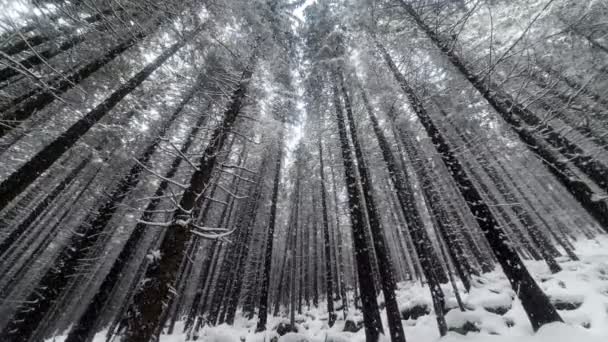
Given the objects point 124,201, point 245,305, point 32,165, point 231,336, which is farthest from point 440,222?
point 245,305

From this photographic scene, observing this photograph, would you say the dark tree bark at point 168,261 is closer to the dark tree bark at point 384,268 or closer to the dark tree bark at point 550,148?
the dark tree bark at point 384,268

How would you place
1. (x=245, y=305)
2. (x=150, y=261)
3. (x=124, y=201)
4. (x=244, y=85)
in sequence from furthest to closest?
1. (x=245, y=305)
2. (x=124, y=201)
3. (x=244, y=85)
4. (x=150, y=261)

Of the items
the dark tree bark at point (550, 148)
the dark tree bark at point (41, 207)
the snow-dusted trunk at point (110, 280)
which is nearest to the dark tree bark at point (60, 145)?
the snow-dusted trunk at point (110, 280)

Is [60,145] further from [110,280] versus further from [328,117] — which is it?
[328,117]

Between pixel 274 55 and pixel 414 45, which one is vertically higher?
pixel 274 55

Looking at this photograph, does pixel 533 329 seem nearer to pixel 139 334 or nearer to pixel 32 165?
pixel 139 334

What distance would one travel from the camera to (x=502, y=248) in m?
6.54

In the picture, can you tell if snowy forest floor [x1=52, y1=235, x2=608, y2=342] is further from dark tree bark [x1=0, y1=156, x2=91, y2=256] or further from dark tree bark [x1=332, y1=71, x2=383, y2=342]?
dark tree bark [x1=0, y1=156, x2=91, y2=256]

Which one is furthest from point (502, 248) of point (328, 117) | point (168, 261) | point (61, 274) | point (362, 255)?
point (61, 274)

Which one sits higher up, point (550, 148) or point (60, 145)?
point (60, 145)

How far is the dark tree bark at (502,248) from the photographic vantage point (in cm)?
570

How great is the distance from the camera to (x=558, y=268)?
38.3 feet

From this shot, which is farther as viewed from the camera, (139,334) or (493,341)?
(493,341)

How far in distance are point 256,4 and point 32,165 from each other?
9.48 m
